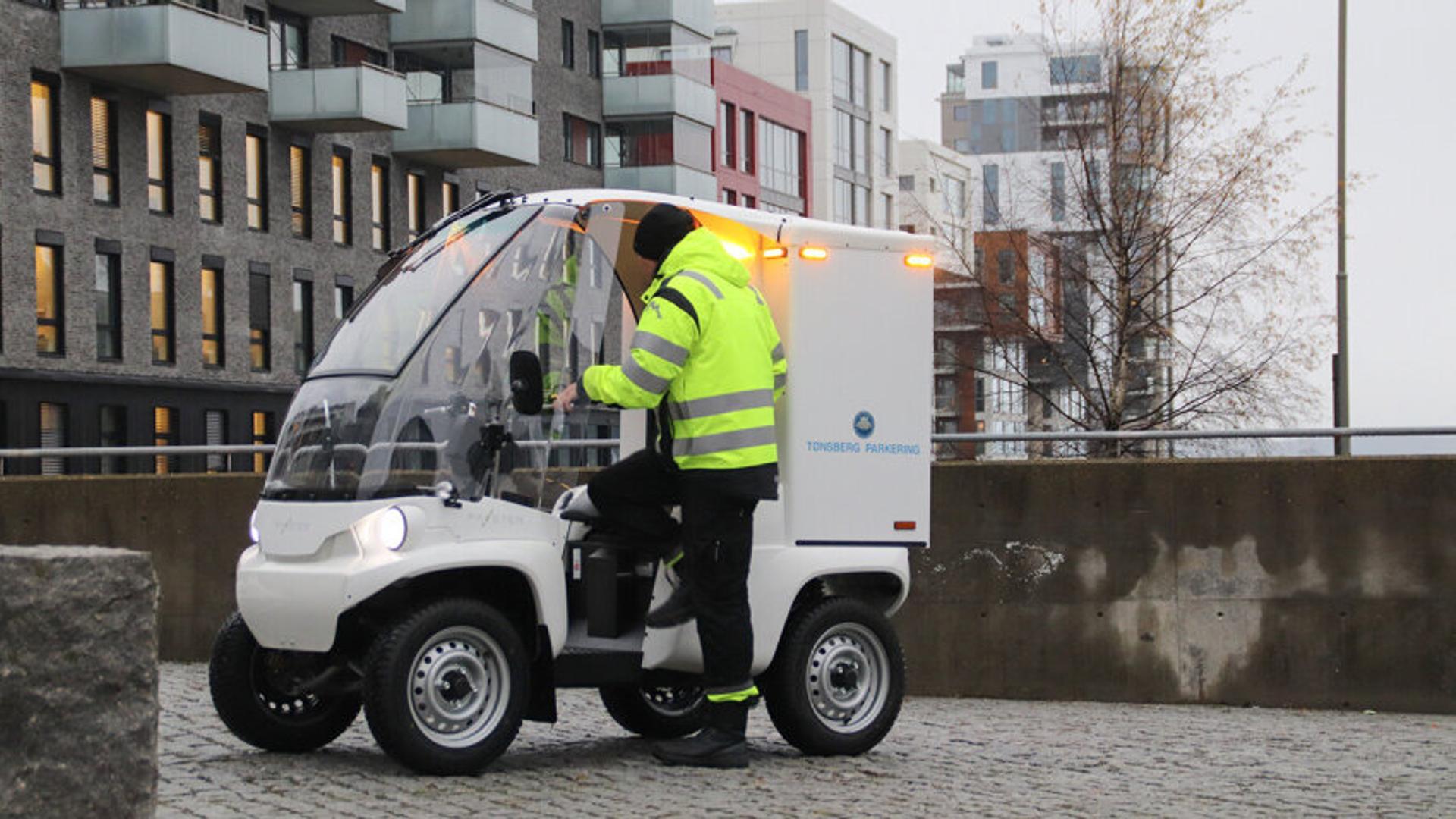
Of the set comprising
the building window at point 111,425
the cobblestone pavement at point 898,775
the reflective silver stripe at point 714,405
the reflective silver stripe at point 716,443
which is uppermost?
the reflective silver stripe at point 714,405

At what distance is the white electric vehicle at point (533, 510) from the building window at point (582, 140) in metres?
49.9

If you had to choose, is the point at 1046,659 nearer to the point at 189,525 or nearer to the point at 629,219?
the point at 629,219

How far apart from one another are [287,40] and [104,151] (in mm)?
7154

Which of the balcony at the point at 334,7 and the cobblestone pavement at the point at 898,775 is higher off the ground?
the balcony at the point at 334,7

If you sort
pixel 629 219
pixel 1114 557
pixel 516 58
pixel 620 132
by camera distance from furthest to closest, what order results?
pixel 620 132
pixel 516 58
pixel 1114 557
pixel 629 219

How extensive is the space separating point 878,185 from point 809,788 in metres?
87.3

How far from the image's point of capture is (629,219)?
10.1m

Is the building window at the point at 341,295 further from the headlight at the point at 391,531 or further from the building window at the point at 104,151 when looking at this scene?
the headlight at the point at 391,531

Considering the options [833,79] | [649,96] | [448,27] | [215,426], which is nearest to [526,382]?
[215,426]

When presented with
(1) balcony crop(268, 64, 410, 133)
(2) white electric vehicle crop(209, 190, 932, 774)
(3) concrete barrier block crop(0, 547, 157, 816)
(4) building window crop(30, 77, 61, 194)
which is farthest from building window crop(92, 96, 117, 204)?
(3) concrete barrier block crop(0, 547, 157, 816)

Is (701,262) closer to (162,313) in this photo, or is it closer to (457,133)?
(162,313)

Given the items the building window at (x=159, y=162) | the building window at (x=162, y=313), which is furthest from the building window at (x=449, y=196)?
the building window at (x=162, y=313)

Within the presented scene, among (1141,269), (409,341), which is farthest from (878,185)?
(409,341)

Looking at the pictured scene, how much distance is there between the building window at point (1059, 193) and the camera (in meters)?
39.9
